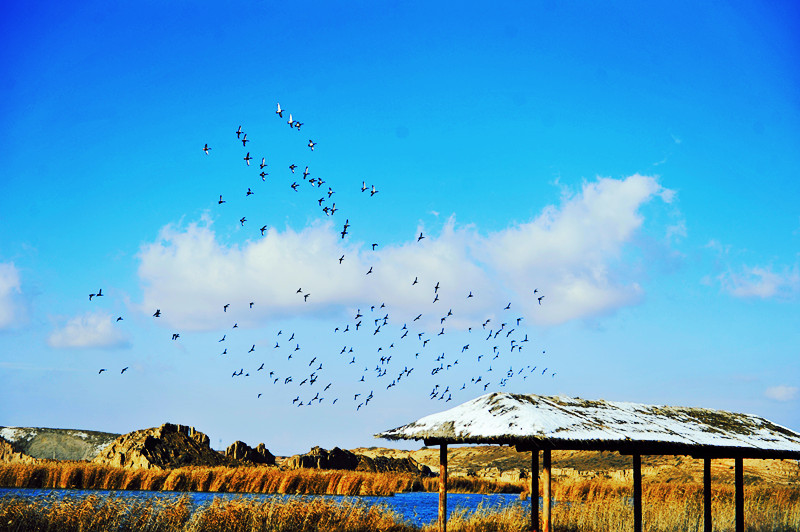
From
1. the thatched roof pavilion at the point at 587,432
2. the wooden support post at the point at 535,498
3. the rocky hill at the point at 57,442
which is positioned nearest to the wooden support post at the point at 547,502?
→ the thatched roof pavilion at the point at 587,432

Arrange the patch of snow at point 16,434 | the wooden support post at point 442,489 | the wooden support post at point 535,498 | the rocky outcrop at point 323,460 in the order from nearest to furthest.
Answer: the wooden support post at point 442,489, the wooden support post at point 535,498, the rocky outcrop at point 323,460, the patch of snow at point 16,434

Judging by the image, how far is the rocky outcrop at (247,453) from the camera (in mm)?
69631

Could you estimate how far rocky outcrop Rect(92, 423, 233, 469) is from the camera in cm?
5925

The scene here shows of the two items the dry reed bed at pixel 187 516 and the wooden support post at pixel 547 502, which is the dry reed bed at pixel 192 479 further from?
the wooden support post at pixel 547 502

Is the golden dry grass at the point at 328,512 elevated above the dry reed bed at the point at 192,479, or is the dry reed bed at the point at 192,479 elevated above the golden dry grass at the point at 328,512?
the golden dry grass at the point at 328,512

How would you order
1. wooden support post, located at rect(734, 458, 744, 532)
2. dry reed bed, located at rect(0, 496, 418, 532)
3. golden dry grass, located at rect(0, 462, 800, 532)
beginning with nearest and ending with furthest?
dry reed bed, located at rect(0, 496, 418, 532), golden dry grass, located at rect(0, 462, 800, 532), wooden support post, located at rect(734, 458, 744, 532)

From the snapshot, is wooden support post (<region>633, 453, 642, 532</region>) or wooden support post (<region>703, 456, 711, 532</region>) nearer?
wooden support post (<region>633, 453, 642, 532</region>)

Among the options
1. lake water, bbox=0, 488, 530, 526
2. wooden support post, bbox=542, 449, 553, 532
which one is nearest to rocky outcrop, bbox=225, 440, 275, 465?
lake water, bbox=0, 488, 530, 526

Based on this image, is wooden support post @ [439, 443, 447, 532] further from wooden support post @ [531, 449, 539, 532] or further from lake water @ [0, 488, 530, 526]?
lake water @ [0, 488, 530, 526]

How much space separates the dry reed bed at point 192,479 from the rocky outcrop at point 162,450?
17232 millimetres

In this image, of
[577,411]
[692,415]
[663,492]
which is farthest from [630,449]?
[663,492]

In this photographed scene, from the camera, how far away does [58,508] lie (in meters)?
17.5

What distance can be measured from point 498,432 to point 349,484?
21431 millimetres

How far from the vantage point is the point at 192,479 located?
41594 mm
